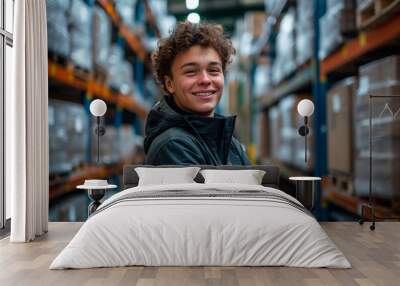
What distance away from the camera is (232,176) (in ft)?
14.8

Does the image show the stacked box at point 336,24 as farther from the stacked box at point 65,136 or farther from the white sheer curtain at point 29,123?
the white sheer curtain at point 29,123

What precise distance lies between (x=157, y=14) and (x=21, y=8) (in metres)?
2.16

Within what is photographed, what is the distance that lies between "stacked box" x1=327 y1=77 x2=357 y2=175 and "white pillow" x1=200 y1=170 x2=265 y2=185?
0.92 metres

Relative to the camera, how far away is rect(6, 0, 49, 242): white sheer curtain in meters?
4.23

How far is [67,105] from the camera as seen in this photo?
5121 mm

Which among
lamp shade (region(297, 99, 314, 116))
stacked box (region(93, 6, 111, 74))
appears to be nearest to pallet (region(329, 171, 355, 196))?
lamp shade (region(297, 99, 314, 116))

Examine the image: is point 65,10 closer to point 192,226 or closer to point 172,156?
point 172,156

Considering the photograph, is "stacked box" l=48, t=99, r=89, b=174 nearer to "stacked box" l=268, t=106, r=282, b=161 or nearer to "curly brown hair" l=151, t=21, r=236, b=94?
"curly brown hair" l=151, t=21, r=236, b=94

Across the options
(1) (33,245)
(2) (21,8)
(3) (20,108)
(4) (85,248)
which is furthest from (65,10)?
(4) (85,248)

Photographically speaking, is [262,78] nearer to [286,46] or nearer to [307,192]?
[286,46]

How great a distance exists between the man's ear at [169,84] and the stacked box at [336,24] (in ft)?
4.93

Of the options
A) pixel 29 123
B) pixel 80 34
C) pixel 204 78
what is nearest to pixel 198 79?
pixel 204 78

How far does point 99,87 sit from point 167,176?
60.4 inches

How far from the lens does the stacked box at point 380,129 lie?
417 cm
